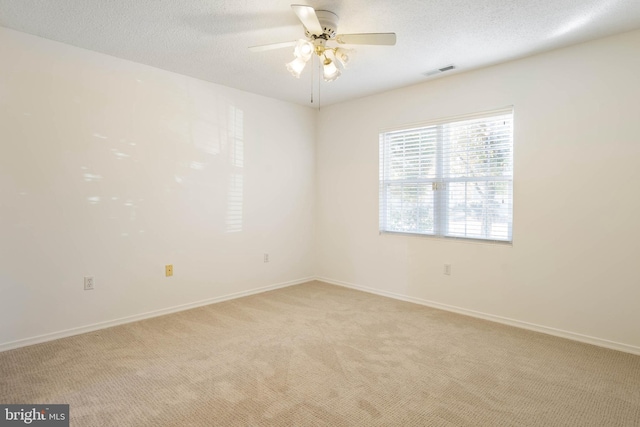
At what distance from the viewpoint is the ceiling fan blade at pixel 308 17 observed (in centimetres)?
198

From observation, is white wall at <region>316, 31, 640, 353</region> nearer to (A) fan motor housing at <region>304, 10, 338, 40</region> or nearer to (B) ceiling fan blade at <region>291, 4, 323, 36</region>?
(A) fan motor housing at <region>304, 10, 338, 40</region>

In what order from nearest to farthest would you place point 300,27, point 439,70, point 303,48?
1. point 303,48
2. point 300,27
3. point 439,70

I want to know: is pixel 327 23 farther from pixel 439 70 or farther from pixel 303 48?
pixel 439 70

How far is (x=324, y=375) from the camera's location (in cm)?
232

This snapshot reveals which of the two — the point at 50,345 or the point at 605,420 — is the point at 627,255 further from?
the point at 50,345

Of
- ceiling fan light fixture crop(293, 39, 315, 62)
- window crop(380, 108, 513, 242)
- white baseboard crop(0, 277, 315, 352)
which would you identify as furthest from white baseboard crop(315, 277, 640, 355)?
ceiling fan light fixture crop(293, 39, 315, 62)

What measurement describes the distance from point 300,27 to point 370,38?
2.08 ft

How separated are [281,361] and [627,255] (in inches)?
109

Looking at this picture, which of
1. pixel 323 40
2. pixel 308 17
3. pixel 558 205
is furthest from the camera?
pixel 558 205

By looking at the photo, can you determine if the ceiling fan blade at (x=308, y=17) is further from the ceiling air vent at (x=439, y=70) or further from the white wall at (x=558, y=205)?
the white wall at (x=558, y=205)

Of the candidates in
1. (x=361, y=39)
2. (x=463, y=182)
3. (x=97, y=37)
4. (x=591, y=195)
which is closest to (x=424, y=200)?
(x=463, y=182)

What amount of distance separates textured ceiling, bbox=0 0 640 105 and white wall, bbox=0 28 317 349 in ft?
1.16

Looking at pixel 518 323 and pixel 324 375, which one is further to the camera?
pixel 518 323

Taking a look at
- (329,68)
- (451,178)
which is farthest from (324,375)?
(451,178)
